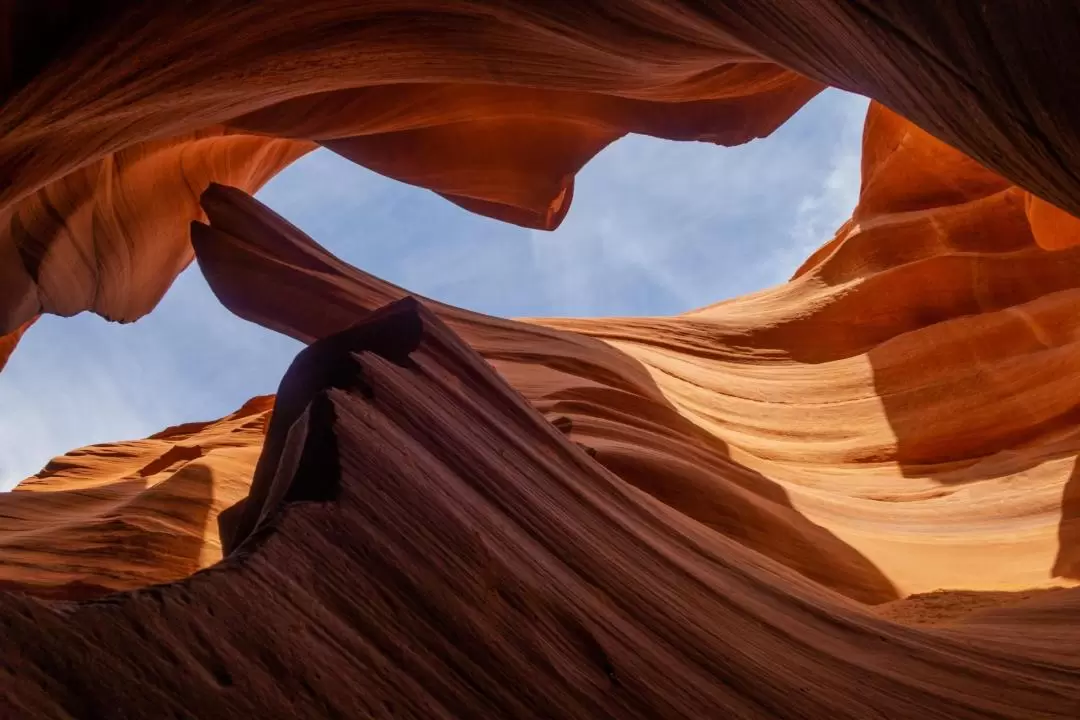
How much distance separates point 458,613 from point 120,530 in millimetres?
3363

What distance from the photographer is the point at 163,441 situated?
8.06 metres

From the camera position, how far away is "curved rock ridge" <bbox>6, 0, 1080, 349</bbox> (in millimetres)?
2109

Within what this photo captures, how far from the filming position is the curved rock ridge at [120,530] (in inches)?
158

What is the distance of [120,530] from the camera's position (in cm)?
444

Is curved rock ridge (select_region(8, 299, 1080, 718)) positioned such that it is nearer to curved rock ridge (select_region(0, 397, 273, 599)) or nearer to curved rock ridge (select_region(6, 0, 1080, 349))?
curved rock ridge (select_region(6, 0, 1080, 349))

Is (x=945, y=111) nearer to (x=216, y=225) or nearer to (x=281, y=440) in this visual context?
(x=281, y=440)

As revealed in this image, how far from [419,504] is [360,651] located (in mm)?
410

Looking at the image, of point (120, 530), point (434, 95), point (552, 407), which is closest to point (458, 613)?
point (552, 407)

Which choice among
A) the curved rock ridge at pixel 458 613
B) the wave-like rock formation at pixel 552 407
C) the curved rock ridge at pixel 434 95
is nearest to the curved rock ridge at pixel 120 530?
the wave-like rock formation at pixel 552 407

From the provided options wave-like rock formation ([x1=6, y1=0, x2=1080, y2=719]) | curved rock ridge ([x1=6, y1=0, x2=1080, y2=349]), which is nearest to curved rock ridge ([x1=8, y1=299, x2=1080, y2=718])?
wave-like rock formation ([x1=6, y1=0, x2=1080, y2=719])

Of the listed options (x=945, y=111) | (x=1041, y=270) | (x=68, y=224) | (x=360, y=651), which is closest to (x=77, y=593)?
(x=68, y=224)

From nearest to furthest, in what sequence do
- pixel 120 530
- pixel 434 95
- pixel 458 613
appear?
pixel 458 613, pixel 120 530, pixel 434 95

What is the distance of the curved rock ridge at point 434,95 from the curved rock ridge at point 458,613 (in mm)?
1311

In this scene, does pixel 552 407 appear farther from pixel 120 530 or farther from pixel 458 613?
pixel 458 613
